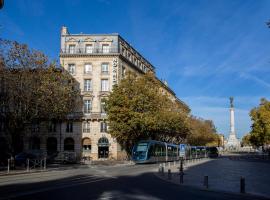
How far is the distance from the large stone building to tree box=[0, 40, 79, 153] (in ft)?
93.3

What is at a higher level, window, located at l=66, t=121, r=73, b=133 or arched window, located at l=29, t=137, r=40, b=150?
window, located at l=66, t=121, r=73, b=133

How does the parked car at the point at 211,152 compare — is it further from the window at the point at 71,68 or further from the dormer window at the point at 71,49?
the dormer window at the point at 71,49

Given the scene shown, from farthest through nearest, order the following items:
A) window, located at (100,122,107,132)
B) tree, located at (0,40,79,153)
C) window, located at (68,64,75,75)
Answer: window, located at (68,64,75,75) → window, located at (100,122,107,132) → tree, located at (0,40,79,153)

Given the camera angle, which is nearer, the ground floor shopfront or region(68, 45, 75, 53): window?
the ground floor shopfront

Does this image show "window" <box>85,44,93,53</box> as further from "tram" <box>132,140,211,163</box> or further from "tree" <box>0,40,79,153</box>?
"tree" <box>0,40,79,153</box>

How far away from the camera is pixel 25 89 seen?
36.0 metres

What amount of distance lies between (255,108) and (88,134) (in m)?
41.2

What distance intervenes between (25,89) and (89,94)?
31.8 m

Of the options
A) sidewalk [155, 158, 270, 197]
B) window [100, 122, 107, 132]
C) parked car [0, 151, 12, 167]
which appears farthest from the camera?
window [100, 122, 107, 132]

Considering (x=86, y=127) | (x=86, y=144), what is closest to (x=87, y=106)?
(x=86, y=127)

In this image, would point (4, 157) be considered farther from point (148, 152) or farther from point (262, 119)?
point (262, 119)

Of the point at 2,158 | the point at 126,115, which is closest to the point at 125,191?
the point at 2,158

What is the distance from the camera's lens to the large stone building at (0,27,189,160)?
218 feet

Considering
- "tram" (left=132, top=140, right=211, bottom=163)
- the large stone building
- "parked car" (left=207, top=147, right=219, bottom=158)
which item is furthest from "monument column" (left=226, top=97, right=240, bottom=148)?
"tram" (left=132, top=140, right=211, bottom=163)
